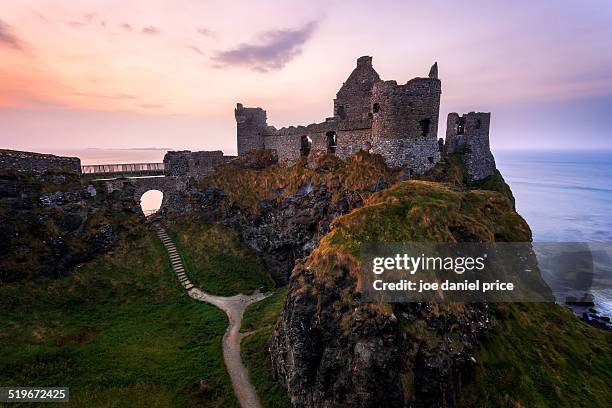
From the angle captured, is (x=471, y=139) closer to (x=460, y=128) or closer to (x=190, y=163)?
(x=460, y=128)

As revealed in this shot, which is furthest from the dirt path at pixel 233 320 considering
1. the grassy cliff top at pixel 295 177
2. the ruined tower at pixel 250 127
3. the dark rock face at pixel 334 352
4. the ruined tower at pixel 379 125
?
the ruined tower at pixel 379 125

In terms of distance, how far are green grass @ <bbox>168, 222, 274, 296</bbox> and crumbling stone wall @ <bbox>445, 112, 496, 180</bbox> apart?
82.7 ft

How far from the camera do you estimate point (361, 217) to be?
18500 millimetres

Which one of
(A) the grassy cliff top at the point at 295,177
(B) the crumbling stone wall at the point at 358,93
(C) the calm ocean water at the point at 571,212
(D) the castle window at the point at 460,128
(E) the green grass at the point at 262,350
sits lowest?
(C) the calm ocean water at the point at 571,212

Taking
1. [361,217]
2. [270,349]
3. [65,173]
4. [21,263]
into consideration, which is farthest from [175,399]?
[65,173]

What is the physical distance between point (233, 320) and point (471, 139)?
3072 cm

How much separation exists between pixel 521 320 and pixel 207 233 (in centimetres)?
3008

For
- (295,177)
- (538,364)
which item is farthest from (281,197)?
(538,364)

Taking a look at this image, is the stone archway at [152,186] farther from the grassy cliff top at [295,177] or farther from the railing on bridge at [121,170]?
the grassy cliff top at [295,177]

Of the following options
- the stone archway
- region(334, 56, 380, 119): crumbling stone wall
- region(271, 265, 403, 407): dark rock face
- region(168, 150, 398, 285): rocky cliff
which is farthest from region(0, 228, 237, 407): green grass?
region(334, 56, 380, 119): crumbling stone wall

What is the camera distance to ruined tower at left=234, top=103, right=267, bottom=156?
137 ft

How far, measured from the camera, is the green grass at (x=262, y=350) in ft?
57.7

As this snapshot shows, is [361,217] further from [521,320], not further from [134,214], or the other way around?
[134,214]

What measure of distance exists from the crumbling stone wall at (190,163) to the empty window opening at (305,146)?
12.2m
